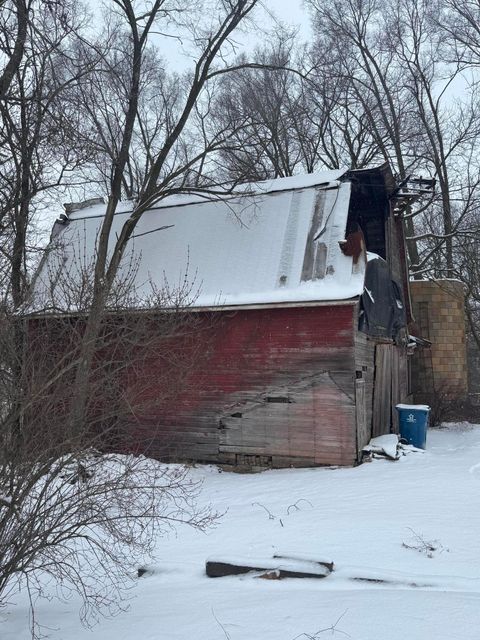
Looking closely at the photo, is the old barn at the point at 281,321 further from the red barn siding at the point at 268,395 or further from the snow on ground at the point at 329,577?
Result: the snow on ground at the point at 329,577

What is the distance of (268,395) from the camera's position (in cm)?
1079

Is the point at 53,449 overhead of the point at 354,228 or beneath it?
beneath

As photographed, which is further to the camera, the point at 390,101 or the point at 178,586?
the point at 390,101

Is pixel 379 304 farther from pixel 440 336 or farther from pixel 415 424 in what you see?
pixel 440 336

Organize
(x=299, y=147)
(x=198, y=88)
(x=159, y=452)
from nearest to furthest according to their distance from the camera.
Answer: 1. (x=159, y=452)
2. (x=198, y=88)
3. (x=299, y=147)

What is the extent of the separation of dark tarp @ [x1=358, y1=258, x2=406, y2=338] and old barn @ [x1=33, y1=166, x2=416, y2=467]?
3 centimetres

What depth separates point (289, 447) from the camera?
414 inches

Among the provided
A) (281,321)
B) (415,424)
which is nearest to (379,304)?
(281,321)

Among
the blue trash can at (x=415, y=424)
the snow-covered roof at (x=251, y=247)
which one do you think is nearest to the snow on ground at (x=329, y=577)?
the blue trash can at (x=415, y=424)

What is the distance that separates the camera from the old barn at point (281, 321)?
10.3 metres

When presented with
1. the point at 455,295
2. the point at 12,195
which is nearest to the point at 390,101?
the point at 455,295

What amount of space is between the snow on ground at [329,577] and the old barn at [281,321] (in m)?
2.09

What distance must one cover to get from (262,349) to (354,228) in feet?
11.0

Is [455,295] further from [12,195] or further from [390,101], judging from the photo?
[12,195]
